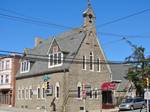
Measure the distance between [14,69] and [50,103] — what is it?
1583cm

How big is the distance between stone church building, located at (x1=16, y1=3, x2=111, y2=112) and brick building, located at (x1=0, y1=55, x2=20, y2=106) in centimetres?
827

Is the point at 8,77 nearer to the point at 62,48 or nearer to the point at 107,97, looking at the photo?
the point at 62,48

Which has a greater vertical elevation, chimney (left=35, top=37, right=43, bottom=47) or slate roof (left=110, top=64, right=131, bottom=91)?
chimney (left=35, top=37, right=43, bottom=47)

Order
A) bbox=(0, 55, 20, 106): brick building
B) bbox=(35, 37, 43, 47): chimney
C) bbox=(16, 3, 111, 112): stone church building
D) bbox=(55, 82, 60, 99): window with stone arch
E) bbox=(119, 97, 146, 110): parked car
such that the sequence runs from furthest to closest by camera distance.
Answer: bbox=(35, 37, 43, 47): chimney
bbox=(0, 55, 20, 106): brick building
bbox=(55, 82, 60, 99): window with stone arch
bbox=(16, 3, 111, 112): stone church building
bbox=(119, 97, 146, 110): parked car

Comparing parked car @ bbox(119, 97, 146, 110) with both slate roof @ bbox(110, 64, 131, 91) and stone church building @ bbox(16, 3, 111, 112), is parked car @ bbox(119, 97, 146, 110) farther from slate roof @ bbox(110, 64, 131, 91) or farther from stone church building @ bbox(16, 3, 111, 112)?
slate roof @ bbox(110, 64, 131, 91)

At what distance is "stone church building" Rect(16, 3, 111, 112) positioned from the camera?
174 feet

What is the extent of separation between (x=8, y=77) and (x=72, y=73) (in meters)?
20.7

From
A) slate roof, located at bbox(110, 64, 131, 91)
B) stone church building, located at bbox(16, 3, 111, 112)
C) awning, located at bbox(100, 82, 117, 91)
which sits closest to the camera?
stone church building, located at bbox(16, 3, 111, 112)

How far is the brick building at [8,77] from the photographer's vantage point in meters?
69.0

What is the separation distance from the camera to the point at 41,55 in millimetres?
59062

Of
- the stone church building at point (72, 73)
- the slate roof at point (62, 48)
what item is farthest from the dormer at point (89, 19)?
the slate roof at point (62, 48)

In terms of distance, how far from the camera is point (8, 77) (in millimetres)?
70188

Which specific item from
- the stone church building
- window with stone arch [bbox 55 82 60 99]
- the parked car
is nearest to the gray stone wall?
the stone church building

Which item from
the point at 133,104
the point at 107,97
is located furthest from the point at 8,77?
the point at 133,104
